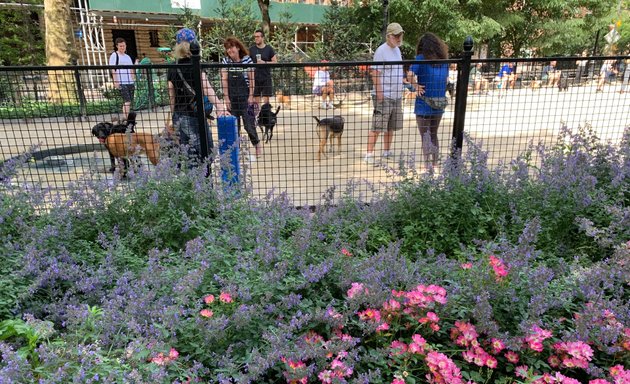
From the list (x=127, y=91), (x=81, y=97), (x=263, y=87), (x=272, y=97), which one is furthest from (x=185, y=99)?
(x=81, y=97)

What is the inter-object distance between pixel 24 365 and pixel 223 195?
1.93 m

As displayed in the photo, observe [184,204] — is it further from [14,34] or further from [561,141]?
[14,34]

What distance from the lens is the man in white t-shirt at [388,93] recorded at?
523cm

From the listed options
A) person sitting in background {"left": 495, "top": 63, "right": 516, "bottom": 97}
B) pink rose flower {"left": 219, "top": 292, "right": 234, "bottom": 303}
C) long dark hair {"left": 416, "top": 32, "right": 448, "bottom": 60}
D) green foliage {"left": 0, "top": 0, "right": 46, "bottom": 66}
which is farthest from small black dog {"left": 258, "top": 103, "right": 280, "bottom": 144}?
green foliage {"left": 0, "top": 0, "right": 46, "bottom": 66}

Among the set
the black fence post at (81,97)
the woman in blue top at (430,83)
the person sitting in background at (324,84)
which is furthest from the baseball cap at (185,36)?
the woman in blue top at (430,83)

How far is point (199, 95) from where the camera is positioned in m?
4.52

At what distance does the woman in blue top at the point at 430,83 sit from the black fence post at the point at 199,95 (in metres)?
2.31

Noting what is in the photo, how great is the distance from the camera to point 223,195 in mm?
3574

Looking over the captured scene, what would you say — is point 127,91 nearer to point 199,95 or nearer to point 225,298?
point 199,95

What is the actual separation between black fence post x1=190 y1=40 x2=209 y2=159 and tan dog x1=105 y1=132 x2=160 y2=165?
539 mm

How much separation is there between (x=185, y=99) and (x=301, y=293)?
3.11m

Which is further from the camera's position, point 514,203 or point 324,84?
point 324,84

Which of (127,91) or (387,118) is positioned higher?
(127,91)

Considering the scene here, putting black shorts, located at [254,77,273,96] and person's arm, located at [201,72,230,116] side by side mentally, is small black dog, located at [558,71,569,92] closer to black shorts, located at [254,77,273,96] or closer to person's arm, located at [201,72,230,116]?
black shorts, located at [254,77,273,96]
